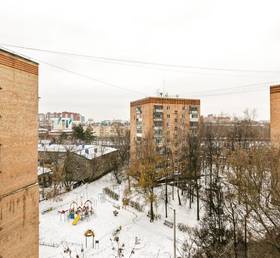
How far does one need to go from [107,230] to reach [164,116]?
18988 mm

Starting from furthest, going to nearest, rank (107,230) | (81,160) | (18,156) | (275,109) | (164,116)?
1. (164,116)
2. (81,160)
3. (275,109)
4. (107,230)
5. (18,156)

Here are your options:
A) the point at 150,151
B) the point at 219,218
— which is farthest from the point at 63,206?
the point at 219,218

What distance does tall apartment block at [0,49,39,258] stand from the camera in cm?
727

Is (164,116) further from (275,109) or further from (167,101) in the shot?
(275,109)

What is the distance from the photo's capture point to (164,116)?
3186 cm

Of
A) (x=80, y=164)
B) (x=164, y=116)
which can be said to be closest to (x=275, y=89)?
(x=164, y=116)

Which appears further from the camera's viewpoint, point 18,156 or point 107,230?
point 107,230

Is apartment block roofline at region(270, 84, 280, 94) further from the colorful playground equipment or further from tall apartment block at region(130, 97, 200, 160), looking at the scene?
the colorful playground equipment

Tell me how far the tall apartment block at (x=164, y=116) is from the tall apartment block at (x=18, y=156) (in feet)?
73.6

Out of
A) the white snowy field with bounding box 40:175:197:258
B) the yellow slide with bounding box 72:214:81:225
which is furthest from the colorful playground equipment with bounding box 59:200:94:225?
the white snowy field with bounding box 40:175:197:258

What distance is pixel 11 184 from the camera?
300 inches

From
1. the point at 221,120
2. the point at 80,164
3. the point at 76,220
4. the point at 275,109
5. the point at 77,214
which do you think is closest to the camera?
the point at 76,220

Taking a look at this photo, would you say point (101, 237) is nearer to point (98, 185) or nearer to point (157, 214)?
point (157, 214)

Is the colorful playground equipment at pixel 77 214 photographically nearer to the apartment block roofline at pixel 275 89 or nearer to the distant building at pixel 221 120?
the apartment block roofline at pixel 275 89
